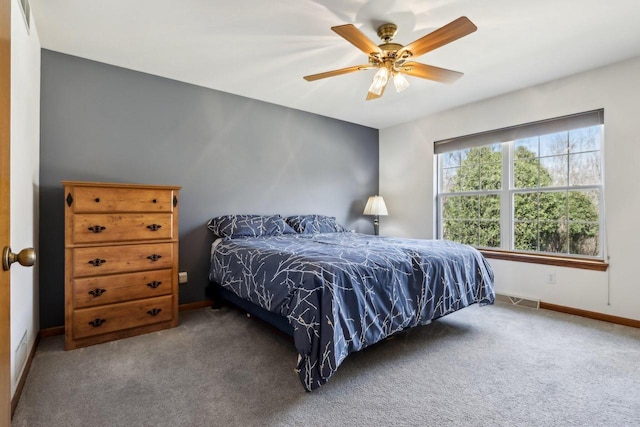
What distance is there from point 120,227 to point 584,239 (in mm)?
4309

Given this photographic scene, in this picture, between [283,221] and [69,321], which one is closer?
[69,321]

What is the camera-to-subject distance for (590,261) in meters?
3.10

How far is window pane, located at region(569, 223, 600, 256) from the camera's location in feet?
10.4

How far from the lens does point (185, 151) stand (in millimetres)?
3340

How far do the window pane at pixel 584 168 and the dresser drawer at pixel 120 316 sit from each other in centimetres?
410

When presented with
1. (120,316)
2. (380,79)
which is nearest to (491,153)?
(380,79)

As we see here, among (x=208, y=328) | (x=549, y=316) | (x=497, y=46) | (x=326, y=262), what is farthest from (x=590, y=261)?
(x=208, y=328)

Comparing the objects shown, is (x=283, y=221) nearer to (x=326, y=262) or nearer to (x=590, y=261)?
(x=326, y=262)

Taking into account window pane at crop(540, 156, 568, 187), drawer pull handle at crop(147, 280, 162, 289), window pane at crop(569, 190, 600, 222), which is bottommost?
drawer pull handle at crop(147, 280, 162, 289)

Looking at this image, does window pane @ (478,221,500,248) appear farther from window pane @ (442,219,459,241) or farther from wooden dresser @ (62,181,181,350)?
wooden dresser @ (62,181,181,350)

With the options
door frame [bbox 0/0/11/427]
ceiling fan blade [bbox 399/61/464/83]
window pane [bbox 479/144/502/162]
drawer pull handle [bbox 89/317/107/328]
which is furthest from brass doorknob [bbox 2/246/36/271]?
window pane [bbox 479/144/502/162]

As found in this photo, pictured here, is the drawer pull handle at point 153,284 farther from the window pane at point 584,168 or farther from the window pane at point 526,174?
the window pane at point 584,168

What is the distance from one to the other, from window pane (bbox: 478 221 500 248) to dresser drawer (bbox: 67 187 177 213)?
3555 mm

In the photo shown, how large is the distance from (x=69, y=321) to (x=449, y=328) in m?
2.98
